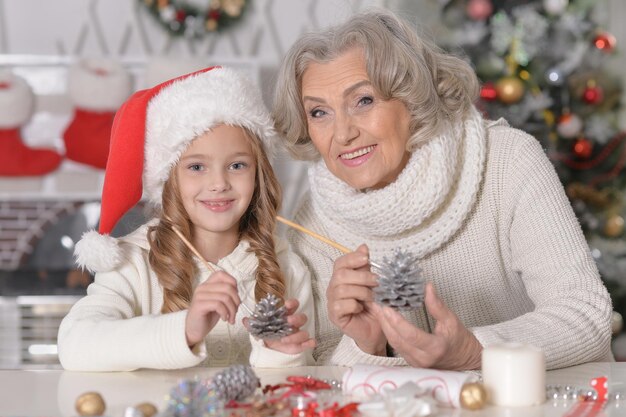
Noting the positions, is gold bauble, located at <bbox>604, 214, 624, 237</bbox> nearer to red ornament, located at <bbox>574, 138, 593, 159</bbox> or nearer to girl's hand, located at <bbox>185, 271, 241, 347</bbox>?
red ornament, located at <bbox>574, 138, 593, 159</bbox>

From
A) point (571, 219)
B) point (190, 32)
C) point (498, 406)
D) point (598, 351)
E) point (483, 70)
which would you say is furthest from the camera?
point (190, 32)

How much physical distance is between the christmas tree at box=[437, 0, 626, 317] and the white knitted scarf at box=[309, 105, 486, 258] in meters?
2.00

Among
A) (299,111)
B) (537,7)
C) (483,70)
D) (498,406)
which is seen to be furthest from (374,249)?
(537,7)

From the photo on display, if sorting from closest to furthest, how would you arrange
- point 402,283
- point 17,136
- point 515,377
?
point 515,377 → point 402,283 → point 17,136

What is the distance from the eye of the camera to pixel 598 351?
1439 millimetres

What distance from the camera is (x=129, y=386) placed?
1236 mm

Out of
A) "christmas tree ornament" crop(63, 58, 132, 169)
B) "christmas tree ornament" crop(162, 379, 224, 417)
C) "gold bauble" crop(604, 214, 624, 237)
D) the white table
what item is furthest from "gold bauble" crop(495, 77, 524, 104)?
"christmas tree ornament" crop(162, 379, 224, 417)

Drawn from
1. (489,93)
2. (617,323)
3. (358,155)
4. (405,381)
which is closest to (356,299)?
(405,381)

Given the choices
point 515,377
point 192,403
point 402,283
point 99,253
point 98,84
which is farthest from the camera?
point 98,84

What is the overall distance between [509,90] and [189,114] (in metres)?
2.26

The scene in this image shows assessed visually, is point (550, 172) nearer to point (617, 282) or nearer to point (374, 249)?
point (374, 249)

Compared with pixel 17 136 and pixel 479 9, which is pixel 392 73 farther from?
pixel 17 136

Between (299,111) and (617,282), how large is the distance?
2.45m

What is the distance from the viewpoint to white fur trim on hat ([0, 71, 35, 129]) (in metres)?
3.68
